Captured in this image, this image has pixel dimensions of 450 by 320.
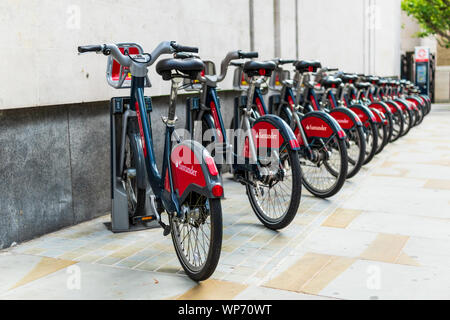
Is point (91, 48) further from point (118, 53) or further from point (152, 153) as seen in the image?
point (152, 153)

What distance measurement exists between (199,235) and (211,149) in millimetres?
1606

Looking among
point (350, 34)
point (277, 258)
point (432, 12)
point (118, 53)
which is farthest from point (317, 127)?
point (432, 12)

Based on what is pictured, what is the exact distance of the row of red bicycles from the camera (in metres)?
3.43

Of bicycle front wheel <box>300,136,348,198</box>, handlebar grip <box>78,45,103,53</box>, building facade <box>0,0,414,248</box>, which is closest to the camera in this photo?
handlebar grip <box>78,45,103,53</box>

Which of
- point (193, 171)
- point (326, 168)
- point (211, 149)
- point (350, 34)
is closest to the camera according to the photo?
point (193, 171)

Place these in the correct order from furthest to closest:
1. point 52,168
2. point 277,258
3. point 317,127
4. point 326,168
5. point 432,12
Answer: point 432,12, point 326,168, point 317,127, point 52,168, point 277,258

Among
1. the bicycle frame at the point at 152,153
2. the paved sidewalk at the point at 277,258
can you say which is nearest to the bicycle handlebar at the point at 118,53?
the bicycle frame at the point at 152,153

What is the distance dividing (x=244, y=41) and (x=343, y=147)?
3.01m

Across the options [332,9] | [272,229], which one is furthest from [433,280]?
[332,9]

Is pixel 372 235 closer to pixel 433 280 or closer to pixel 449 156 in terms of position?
pixel 433 280

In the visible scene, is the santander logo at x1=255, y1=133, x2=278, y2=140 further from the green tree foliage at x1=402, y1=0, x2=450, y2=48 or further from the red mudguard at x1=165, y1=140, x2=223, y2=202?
the green tree foliage at x1=402, y1=0, x2=450, y2=48

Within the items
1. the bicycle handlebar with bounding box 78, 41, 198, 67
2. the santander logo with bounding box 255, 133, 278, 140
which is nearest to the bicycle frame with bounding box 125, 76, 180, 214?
the bicycle handlebar with bounding box 78, 41, 198, 67

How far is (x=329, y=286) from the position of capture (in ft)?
11.1

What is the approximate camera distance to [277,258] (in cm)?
396
